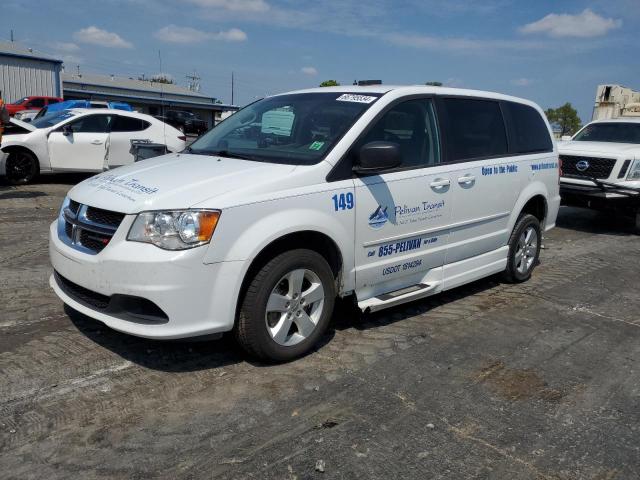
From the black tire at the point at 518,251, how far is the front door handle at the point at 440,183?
1.43 m

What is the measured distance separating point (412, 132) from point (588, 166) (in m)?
6.04

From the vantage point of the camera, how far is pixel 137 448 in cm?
283


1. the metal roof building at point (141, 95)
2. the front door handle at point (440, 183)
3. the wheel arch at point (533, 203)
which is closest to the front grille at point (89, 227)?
the front door handle at point (440, 183)

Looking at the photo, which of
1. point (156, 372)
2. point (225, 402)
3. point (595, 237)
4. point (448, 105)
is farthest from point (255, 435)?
point (595, 237)

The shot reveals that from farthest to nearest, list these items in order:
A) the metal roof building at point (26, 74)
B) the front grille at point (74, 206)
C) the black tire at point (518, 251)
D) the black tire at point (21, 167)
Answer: the metal roof building at point (26, 74)
the black tire at point (21, 167)
the black tire at point (518, 251)
the front grille at point (74, 206)

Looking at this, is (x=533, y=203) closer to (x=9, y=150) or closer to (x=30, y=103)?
(x=9, y=150)

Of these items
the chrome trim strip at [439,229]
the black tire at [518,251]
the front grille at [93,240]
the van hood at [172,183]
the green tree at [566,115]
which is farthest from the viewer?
the green tree at [566,115]

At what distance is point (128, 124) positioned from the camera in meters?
12.1

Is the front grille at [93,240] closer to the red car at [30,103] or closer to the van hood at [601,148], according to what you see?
the van hood at [601,148]

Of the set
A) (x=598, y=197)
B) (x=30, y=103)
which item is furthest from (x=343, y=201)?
(x=30, y=103)

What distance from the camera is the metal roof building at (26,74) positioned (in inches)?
1288

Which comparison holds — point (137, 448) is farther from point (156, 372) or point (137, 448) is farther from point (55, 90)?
point (55, 90)

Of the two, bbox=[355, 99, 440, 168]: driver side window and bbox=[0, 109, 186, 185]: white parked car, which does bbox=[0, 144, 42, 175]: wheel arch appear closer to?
bbox=[0, 109, 186, 185]: white parked car

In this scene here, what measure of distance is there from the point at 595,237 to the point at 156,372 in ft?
25.1
